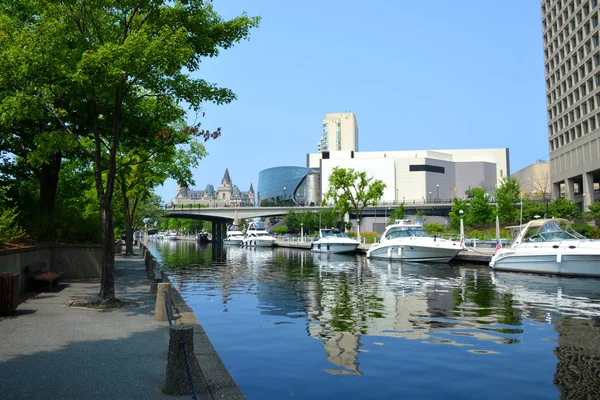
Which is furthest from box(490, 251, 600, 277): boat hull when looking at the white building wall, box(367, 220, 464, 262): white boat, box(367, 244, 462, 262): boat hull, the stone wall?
the white building wall

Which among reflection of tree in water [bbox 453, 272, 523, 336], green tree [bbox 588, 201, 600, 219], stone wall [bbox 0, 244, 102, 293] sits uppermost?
green tree [bbox 588, 201, 600, 219]

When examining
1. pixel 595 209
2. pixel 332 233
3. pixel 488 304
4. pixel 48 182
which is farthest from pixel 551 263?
pixel 595 209

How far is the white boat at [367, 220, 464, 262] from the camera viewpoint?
118ft

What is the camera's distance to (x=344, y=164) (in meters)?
149

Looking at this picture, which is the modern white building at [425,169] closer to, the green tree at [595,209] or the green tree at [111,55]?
the green tree at [595,209]

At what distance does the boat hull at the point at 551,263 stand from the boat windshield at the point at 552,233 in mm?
1160

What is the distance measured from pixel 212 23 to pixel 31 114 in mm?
5429

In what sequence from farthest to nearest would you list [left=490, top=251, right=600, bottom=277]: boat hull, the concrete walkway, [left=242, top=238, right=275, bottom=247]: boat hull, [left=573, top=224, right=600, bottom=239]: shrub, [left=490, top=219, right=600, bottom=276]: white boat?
[left=242, top=238, right=275, bottom=247]: boat hull
[left=573, top=224, right=600, bottom=239]: shrub
[left=490, top=219, right=600, bottom=276]: white boat
[left=490, top=251, right=600, bottom=277]: boat hull
the concrete walkway

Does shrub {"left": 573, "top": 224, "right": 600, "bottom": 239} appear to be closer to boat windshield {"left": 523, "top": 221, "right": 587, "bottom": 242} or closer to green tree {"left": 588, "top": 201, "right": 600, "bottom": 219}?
green tree {"left": 588, "top": 201, "right": 600, "bottom": 219}

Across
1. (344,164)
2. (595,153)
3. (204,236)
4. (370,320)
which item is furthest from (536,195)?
→ (370,320)

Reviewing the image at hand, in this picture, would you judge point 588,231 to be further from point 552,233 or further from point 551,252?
point 551,252

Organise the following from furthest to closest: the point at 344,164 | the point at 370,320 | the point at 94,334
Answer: the point at 344,164
the point at 370,320
the point at 94,334

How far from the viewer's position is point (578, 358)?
30.0 ft

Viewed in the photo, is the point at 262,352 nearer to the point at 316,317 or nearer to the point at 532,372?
the point at 316,317
